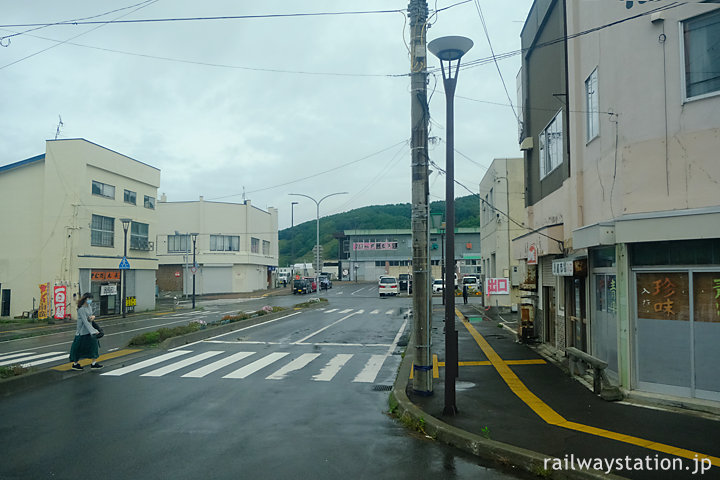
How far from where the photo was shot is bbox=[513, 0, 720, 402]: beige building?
7785 mm

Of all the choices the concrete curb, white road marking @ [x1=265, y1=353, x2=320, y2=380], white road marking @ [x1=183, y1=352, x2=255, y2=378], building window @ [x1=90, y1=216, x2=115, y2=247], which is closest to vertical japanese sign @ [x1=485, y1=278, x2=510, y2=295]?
white road marking @ [x1=265, y1=353, x2=320, y2=380]

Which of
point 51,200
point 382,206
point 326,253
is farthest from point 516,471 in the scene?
point 326,253

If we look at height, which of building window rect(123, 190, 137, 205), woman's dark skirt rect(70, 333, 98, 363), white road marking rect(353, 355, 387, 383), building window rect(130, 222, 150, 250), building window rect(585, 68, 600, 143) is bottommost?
white road marking rect(353, 355, 387, 383)

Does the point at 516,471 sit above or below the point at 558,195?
below

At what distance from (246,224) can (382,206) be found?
55.1 m

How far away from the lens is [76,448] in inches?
259

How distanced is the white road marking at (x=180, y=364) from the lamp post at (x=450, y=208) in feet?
23.0

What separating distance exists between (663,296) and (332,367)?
7.53m

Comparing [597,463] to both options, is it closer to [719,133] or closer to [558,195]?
[719,133]

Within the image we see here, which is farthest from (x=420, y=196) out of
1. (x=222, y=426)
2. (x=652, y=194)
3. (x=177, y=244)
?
(x=177, y=244)

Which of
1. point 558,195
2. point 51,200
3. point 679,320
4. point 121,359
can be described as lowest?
point 121,359

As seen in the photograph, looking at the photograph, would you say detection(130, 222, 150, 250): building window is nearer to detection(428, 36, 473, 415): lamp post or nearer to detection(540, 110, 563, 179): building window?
detection(540, 110, 563, 179): building window

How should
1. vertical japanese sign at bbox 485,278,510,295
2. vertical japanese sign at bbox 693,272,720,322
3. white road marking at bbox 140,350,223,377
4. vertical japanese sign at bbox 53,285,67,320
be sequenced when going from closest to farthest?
1. vertical japanese sign at bbox 693,272,720,322
2. white road marking at bbox 140,350,223,377
3. vertical japanese sign at bbox 485,278,510,295
4. vertical japanese sign at bbox 53,285,67,320

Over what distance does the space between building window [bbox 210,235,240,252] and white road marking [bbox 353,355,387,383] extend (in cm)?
4712
